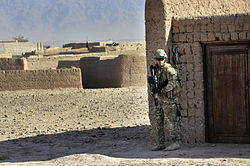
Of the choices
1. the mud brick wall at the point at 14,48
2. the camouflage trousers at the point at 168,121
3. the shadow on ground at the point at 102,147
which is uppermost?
the mud brick wall at the point at 14,48

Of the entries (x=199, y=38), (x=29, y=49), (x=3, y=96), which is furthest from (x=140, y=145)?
(x=29, y=49)

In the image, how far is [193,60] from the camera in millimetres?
8375

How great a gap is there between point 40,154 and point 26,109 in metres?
5.94

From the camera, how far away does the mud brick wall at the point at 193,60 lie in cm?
827

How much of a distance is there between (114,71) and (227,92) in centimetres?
1071

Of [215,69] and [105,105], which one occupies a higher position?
[215,69]

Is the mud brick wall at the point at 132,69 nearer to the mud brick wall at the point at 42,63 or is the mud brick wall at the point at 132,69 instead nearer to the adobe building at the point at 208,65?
the mud brick wall at the point at 42,63

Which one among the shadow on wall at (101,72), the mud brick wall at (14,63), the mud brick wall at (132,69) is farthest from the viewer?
the mud brick wall at (14,63)

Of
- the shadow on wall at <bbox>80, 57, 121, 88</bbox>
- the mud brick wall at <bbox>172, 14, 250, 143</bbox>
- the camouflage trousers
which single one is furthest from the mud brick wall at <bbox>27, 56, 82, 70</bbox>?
the camouflage trousers

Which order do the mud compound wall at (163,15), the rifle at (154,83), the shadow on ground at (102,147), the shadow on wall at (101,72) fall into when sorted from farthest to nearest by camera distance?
the shadow on wall at (101,72) < the mud compound wall at (163,15) < the rifle at (154,83) < the shadow on ground at (102,147)

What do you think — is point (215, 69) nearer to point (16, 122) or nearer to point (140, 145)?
point (140, 145)

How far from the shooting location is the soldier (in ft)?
25.9

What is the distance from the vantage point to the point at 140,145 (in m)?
8.95

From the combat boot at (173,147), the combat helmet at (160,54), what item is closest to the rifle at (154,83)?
the combat helmet at (160,54)
